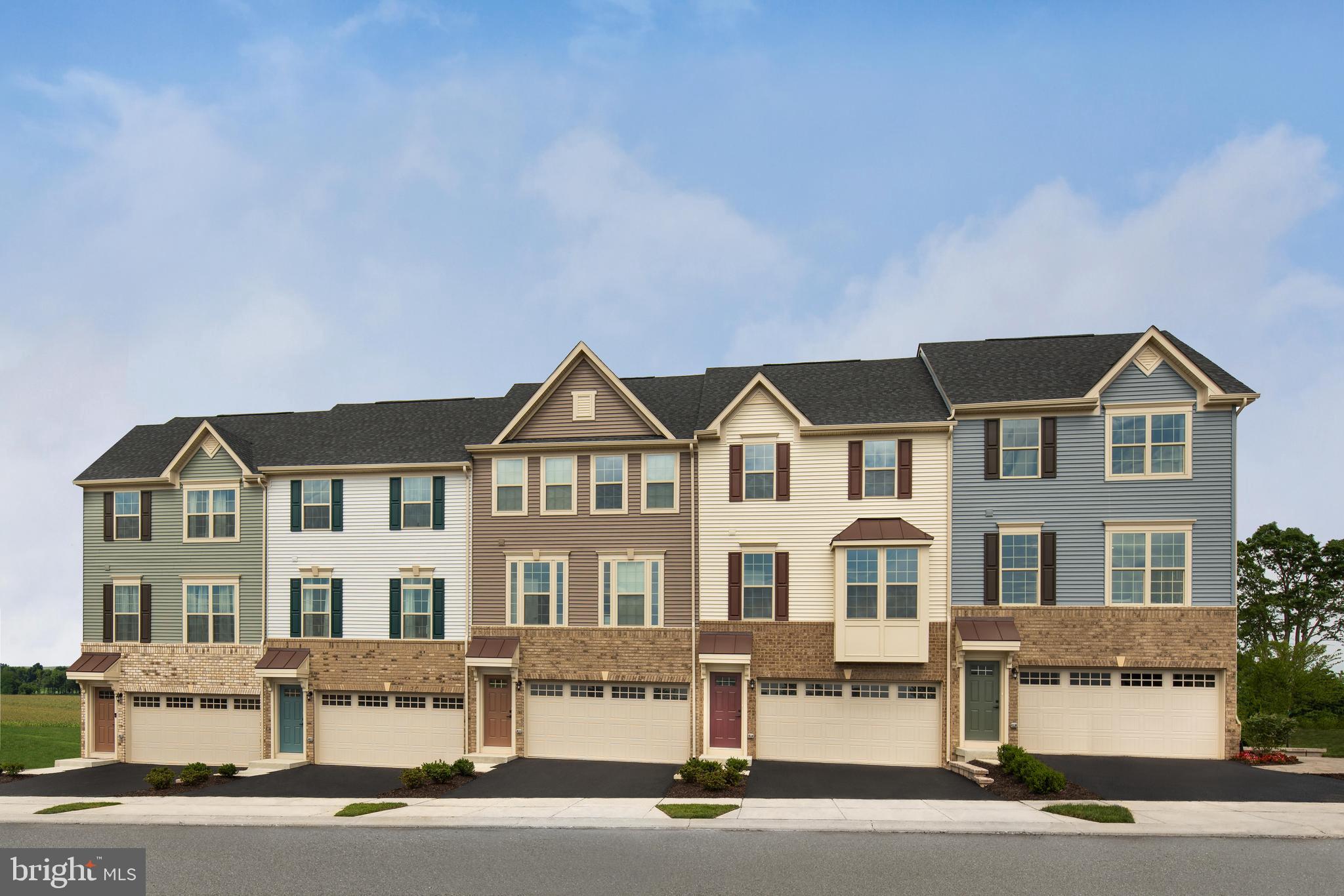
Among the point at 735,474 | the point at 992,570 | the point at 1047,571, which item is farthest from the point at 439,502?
the point at 1047,571

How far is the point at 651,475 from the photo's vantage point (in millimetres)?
25688

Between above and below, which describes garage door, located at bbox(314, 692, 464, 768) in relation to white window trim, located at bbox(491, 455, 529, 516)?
below

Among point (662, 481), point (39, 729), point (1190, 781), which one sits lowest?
point (39, 729)

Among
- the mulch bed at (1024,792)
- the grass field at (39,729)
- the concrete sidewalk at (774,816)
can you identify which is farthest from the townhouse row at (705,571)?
the grass field at (39,729)

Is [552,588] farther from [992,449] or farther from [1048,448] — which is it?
[1048,448]

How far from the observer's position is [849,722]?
24.3m

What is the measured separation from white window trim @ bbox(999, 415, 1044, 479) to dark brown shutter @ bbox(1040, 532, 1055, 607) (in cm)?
187

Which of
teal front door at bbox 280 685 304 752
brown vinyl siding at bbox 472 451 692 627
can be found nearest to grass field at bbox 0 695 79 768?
teal front door at bbox 280 685 304 752

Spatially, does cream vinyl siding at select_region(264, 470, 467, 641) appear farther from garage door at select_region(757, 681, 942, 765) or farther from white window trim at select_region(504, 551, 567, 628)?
garage door at select_region(757, 681, 942, 765)

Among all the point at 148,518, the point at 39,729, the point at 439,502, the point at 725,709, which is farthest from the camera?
the point at 39,729

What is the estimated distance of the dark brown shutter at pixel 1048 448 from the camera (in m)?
24.0

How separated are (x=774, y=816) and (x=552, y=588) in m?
10.8

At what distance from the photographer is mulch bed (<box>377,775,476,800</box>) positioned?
21.3 m

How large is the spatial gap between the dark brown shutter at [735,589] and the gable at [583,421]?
491 cm
